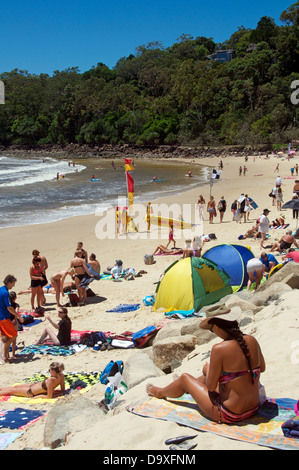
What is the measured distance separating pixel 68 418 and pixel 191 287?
4.56m

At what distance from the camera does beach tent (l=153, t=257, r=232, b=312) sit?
8438 millimetres

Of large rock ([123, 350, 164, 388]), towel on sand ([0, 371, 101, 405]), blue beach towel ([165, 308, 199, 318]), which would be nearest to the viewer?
large rock ([123, 350, 164, 388])

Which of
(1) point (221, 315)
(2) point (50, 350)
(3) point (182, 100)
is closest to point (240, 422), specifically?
(1) point (221, 315)

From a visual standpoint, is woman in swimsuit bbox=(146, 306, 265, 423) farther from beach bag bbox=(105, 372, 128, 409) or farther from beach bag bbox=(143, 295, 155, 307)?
beach bag bbox=(143, 295, 155, 307)

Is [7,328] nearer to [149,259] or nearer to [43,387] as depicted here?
[43,387]

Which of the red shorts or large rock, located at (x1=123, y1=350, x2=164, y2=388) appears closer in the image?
large rock, located at (x1=123, y1=350, x2=164, y2=388)

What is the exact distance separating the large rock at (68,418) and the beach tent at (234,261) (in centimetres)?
536

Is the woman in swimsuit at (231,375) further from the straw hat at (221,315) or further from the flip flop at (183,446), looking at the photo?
the flip flop at (183,446)

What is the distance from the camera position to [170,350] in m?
5.55

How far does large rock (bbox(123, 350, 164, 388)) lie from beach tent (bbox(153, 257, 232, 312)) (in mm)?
2888

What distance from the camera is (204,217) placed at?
64.3 feet

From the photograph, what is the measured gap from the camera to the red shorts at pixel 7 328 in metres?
6.71

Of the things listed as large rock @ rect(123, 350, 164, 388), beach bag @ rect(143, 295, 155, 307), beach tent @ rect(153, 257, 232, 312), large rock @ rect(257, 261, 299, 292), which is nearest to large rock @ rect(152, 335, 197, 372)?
large rock @ rect(123, 350, 164, 388)
